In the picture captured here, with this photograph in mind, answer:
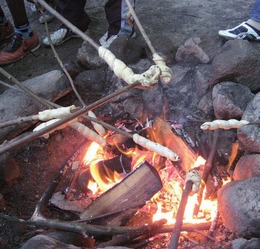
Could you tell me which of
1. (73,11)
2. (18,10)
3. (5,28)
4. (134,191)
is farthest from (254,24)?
(5,28)

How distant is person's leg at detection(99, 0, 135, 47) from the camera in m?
4.45

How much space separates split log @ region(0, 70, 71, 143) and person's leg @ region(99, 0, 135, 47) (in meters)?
0.81

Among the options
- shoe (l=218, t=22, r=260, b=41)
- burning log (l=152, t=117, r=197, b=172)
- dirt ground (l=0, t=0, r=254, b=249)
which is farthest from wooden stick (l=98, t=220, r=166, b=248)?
shoe (l=218, t=22, r=260, b=41)

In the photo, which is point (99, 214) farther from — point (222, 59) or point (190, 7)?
point (190, 7)

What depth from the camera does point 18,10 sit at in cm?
474

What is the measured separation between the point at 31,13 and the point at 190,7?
2.65 m

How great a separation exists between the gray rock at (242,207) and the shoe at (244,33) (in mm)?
1699

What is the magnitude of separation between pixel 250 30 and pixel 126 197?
219cm

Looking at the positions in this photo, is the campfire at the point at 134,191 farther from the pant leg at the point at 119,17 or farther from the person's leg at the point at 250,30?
the pant leg at the point at 119,17

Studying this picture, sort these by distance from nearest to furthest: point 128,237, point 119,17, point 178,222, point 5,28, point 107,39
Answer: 1. point 178,222
2. point 128,237
3. point 119,17
4. point 107,39
5. point 5,28

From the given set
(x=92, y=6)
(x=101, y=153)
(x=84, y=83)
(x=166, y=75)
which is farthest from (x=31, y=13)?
(x=166, y=75)

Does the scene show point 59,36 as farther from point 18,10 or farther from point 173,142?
point 173,142

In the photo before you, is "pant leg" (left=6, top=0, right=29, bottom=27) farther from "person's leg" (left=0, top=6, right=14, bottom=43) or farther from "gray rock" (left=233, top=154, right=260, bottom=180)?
"gray rock" (left=233, top=154, right=260, bottom=180)

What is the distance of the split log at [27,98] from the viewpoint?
367 centimetres
